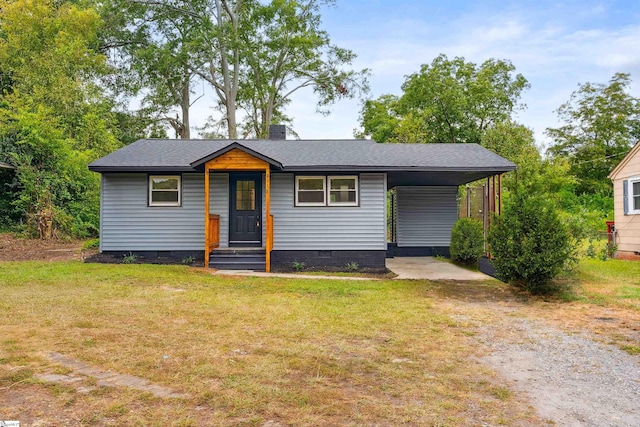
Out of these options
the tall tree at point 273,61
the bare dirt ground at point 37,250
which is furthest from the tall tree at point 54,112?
the tall tree at point 273,61

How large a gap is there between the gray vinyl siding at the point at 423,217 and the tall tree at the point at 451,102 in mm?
12627

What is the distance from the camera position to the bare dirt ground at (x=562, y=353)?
116 inches

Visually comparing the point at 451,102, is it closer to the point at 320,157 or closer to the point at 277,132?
the point at 277,132

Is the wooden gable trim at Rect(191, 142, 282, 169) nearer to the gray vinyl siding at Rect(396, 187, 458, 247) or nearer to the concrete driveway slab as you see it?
the concrete driveway slab

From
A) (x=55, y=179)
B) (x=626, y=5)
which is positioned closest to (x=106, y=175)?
(x=55, y=179)

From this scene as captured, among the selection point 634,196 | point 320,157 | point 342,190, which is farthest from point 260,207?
point 634,196

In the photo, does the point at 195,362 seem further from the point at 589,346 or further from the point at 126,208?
the point at 126,208

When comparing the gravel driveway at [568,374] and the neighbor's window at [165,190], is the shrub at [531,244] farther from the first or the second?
the neighbor's window at [165,190]

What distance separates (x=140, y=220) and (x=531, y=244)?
9062 mm

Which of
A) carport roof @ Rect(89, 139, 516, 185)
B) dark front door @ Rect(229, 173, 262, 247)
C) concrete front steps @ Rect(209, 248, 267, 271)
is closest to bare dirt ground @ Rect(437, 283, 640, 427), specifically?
carport roof @ Rect(89, 139, 516, 185)

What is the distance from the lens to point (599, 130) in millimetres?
30453

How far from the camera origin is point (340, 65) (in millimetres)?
26234

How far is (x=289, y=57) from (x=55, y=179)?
15827mm

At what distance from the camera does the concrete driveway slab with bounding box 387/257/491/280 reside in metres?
9.54
